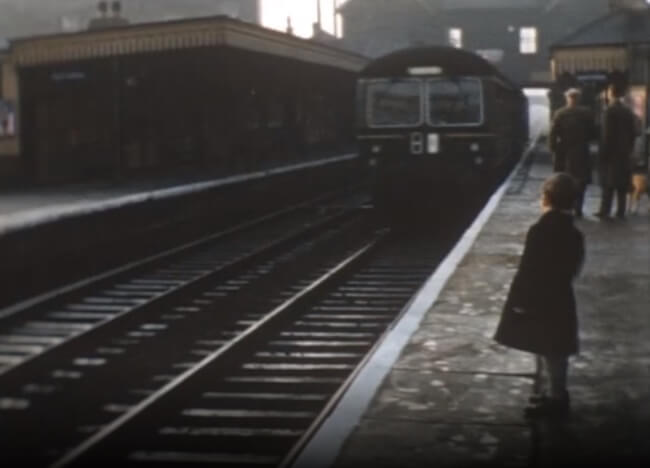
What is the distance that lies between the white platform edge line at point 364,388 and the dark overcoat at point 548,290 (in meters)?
0.88

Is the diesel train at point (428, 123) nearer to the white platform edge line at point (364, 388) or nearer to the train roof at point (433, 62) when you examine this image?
the train roof at point (433, 62)

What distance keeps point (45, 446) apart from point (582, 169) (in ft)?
31.6

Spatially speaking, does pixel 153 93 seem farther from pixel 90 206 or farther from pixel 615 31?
pixel 90 206

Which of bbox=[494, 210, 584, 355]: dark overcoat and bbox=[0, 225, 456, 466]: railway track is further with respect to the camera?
bbox=[0, 225, 456, 466]: railway track

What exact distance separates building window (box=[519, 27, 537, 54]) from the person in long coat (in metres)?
51.3

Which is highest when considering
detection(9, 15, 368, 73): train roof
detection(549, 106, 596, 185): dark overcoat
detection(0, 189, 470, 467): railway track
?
detection(9, 15, 368, 73): train roof

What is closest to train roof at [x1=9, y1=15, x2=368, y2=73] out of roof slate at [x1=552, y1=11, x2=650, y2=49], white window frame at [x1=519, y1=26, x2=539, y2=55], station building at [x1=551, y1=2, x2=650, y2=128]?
station building at [x1=551, y1=2, x2=650, y2=128]

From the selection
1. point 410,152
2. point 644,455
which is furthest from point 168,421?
point 410,152

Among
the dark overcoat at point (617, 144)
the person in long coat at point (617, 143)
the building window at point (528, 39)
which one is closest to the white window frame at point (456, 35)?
the building window at point (528, 39)

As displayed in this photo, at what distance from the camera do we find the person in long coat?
1559cm

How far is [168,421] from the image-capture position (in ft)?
25.9

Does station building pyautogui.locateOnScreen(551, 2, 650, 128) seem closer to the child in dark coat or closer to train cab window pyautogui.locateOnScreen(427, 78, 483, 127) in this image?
train cab window pyautogui.locateOnScreen(427, 78, 483, 127)

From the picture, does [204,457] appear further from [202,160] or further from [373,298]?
[202,160]

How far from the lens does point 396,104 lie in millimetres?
22328
